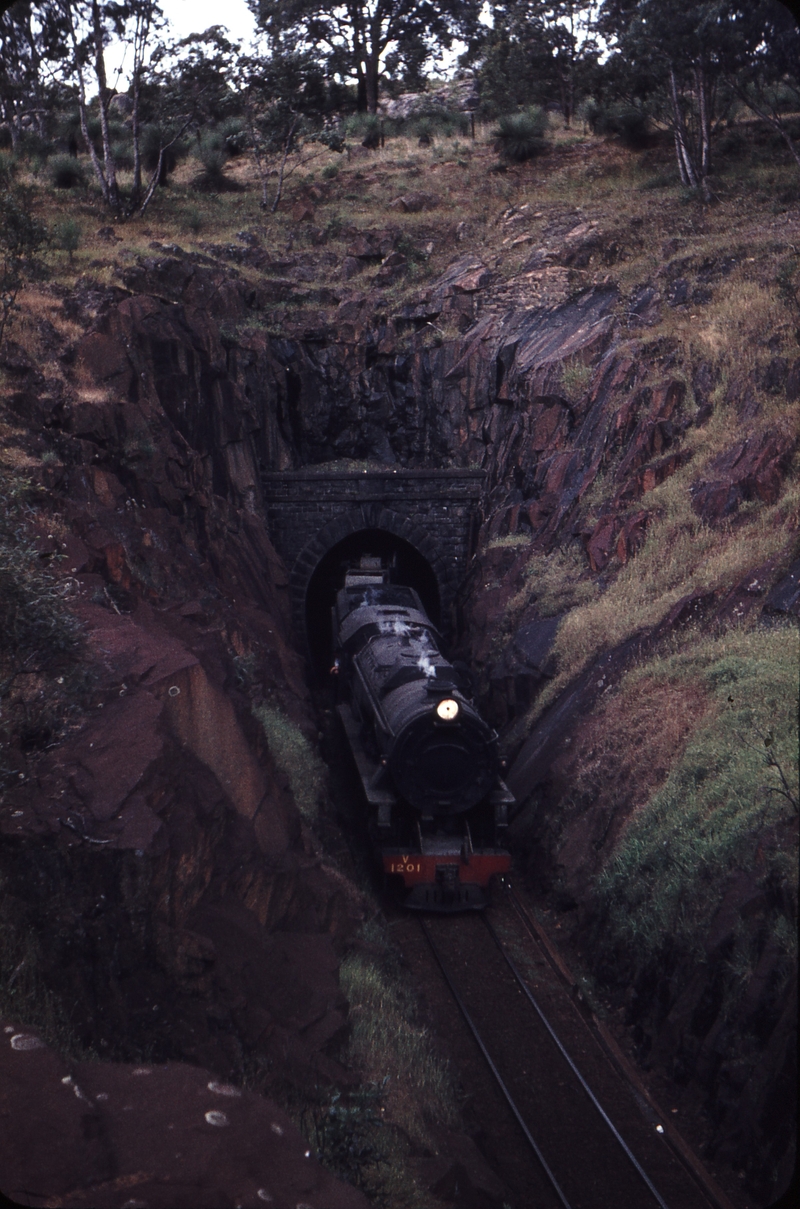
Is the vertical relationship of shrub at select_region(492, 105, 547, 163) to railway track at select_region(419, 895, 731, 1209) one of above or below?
above

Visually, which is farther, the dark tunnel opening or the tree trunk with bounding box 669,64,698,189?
the tree trunk with bounding box 669,64,698,189

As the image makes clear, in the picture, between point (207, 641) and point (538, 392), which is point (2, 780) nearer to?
point (207, 641)

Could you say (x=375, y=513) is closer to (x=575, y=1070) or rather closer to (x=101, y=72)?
(x=575, y=1070)

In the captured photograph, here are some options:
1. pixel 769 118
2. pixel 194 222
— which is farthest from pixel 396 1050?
pixel 194 222

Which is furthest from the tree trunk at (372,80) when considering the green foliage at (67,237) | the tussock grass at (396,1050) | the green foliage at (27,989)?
the green foliage at (27,989)

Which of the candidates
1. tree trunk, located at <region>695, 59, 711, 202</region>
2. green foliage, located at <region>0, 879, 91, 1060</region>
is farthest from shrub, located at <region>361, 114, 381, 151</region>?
green foliage, located at <region>0, 879, 91, 1060</region>

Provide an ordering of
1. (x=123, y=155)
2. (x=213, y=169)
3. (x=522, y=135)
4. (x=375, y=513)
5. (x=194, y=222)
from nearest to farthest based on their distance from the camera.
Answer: (x=375, y=513)
(x=194, y=222)
(x=522, y=135)
(x=213, y=169)
(x=123, y=155)

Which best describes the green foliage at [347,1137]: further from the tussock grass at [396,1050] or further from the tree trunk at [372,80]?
the tree trunk at [372,80]

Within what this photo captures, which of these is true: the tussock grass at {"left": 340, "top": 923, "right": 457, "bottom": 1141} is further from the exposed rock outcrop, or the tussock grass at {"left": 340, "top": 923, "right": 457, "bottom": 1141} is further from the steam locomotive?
the steam locomotive
